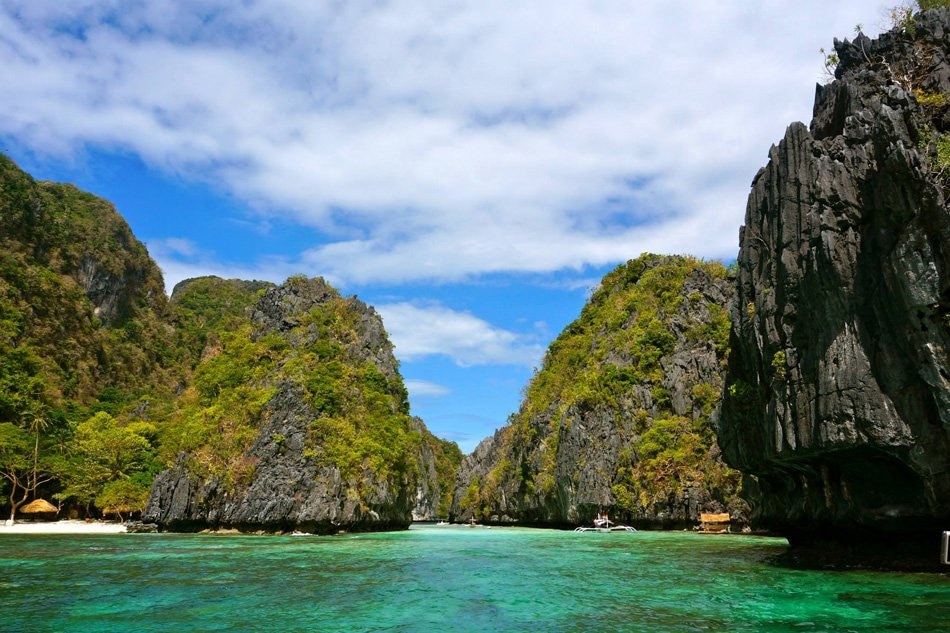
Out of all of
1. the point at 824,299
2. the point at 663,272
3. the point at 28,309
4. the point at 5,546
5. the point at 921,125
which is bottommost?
the point at 5,546

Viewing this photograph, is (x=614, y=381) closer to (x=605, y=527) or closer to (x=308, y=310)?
(x=605, y=527)

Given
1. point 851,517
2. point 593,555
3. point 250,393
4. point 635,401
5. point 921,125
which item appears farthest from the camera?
point 635,401

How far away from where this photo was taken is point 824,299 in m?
16.8

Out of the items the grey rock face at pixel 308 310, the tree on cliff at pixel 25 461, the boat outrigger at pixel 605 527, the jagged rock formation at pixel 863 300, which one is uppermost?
the grey rock face at pixel 308 310

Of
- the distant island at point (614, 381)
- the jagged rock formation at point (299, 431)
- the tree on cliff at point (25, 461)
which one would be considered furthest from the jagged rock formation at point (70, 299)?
the jagged rock formation at point (299, 431)

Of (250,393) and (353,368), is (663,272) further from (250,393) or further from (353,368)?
(250,393)

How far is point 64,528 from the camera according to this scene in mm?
42094

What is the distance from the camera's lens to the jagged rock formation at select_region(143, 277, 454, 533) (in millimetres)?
42625

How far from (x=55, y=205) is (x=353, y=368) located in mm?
61815

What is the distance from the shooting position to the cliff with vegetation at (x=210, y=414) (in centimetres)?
4341

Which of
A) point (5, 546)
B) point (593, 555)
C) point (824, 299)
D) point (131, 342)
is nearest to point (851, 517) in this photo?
point (824, 299)

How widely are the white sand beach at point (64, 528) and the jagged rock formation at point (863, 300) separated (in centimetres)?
4075

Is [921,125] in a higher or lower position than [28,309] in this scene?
lower

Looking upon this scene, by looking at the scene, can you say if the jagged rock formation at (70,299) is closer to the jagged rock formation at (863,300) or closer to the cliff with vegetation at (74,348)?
the cliff with vegetation at (74,348)
